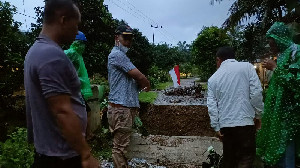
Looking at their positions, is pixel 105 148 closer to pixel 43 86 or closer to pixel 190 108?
pixel 43 86

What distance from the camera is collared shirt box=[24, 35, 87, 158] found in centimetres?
163

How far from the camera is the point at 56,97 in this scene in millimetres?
1631

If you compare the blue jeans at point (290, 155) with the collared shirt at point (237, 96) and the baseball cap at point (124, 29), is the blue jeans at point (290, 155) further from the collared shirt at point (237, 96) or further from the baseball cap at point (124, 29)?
the baseball cap at point (124, 29)

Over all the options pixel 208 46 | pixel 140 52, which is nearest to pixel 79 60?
pixel 140 52

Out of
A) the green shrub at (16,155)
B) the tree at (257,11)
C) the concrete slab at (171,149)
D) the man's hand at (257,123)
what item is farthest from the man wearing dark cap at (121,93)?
the tree at (257,11)

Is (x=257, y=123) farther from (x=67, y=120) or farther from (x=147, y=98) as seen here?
(x=147, y=98)

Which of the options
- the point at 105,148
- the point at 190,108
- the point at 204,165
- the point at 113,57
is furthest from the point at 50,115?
the point at 190,108

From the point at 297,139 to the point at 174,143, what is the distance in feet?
10.0

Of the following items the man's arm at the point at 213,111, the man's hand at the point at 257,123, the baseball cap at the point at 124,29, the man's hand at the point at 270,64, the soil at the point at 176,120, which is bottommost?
the soil at the point at 176,120

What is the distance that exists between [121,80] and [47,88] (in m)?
2.21

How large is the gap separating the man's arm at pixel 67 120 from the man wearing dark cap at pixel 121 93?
82.5 inches

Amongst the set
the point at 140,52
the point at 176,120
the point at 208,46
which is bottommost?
the point at 176,120

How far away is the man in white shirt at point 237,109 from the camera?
3.50 m

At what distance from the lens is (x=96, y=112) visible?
6.43 meters
